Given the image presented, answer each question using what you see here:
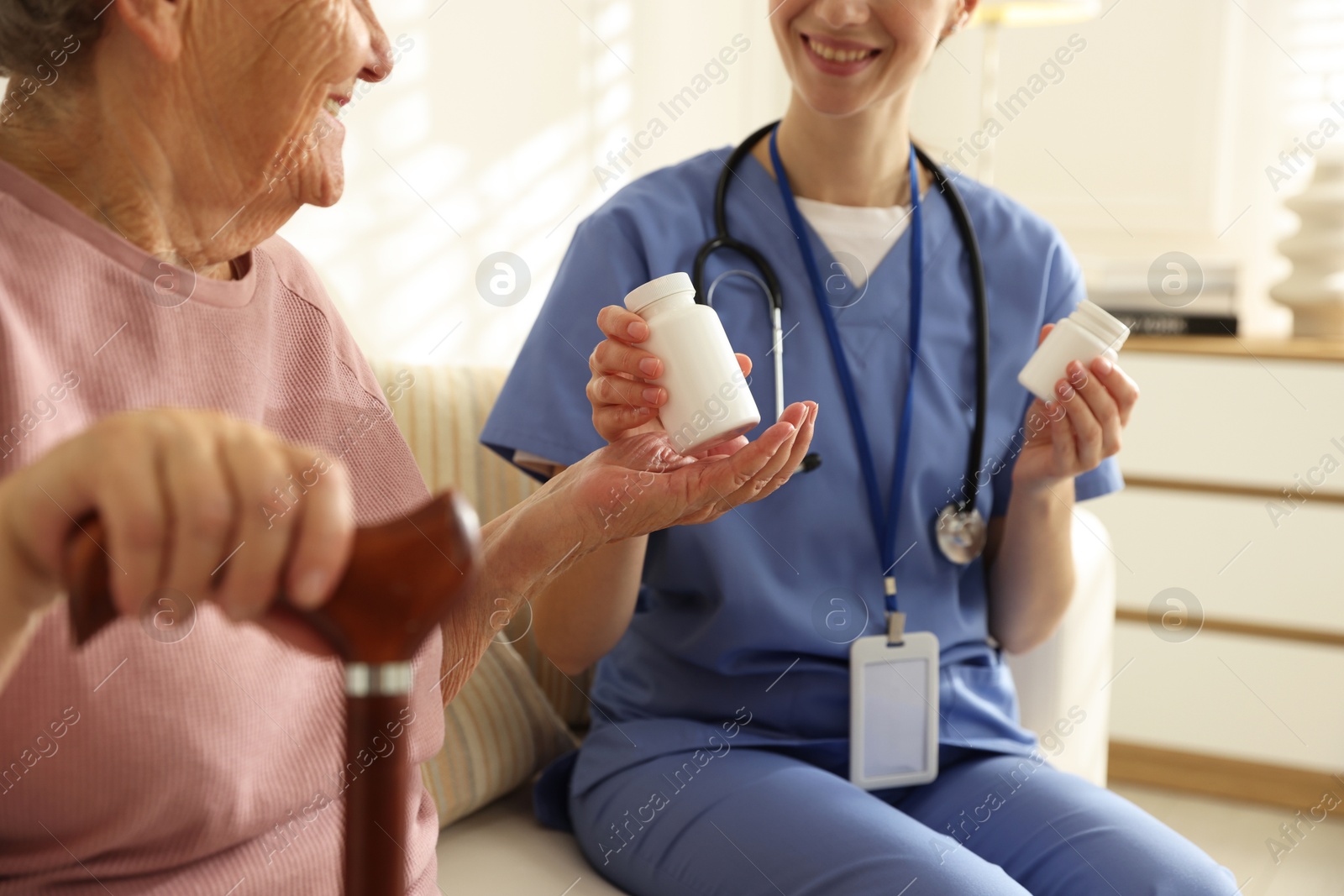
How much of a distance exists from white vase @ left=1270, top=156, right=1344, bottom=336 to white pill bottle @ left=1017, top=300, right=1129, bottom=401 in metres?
1.52

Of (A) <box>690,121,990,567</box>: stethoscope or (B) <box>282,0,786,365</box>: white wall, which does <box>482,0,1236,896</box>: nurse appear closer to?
(A) <box>690,121,990,567</box>: stethoscope

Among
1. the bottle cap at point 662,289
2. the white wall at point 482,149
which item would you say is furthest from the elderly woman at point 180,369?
the white wall at point 482,149

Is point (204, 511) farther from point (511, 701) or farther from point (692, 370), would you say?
point (511, 701)

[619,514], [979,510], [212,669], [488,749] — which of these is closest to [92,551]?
[212,669]

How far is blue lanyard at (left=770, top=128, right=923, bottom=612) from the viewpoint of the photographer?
1.21 meters

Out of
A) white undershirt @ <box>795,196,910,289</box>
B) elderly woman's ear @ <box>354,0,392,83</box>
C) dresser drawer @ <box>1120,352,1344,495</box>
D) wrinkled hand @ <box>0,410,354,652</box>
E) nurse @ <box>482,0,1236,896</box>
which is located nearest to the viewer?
wrinkled hand @ <box>0,410,354,652</box>

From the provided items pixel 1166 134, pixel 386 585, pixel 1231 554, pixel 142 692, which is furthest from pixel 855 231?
pixel 1166 134

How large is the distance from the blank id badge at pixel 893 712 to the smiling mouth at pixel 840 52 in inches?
23.6

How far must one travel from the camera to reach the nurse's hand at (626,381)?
919 mm

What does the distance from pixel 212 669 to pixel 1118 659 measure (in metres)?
2.14

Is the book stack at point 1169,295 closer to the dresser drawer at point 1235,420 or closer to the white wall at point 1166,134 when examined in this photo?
the dresser drawer at point 1235,420

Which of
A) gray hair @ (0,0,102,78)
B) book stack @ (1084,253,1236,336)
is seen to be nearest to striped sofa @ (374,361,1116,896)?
gray hair @ (0,0,102,78)

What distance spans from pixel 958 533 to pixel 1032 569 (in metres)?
0.12

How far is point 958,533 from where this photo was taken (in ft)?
4.09
